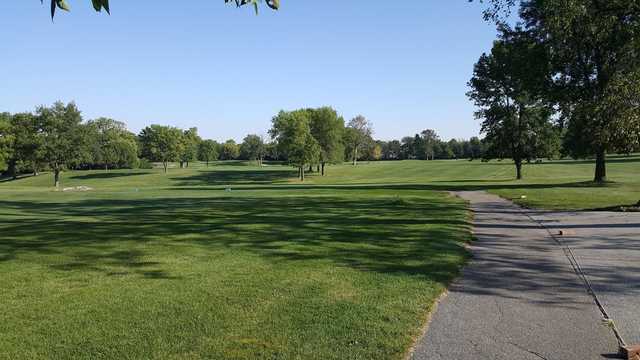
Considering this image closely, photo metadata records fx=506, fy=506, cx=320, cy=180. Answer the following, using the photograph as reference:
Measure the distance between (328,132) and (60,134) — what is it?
40871mm

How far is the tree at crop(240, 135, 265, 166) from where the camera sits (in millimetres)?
142500

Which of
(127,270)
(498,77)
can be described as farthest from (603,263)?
(498,77)

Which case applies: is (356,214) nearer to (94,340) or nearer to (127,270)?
(127,270)

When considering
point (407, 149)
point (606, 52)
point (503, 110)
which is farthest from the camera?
point (407, 149)

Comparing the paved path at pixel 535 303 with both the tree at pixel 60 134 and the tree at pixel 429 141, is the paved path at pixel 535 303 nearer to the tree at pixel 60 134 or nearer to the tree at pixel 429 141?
the tree at pixel 60 134

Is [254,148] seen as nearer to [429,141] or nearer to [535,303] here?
[429,141]

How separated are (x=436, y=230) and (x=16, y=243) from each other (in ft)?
31.4

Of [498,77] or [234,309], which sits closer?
[234,309]

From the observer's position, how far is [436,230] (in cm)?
1272

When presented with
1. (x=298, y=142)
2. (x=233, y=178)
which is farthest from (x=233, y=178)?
(x=298, y=142)

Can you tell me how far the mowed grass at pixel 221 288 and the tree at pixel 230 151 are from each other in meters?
166

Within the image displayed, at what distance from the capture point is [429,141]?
162750 mm

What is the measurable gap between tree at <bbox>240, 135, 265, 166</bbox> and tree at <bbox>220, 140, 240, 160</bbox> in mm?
18196

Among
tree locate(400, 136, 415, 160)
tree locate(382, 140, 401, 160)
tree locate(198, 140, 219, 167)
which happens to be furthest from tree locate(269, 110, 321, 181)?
tree locate(382, 140, 401, 160)
